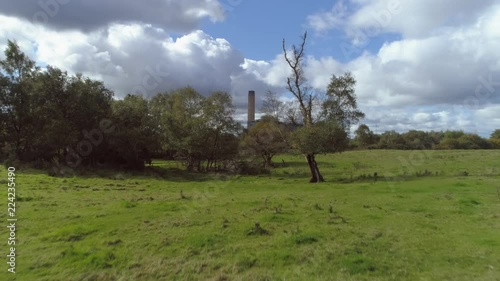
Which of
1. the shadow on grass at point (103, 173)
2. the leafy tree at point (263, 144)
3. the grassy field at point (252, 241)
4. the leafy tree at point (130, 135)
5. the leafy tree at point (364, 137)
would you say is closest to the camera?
the grassy field at point (252, 241)

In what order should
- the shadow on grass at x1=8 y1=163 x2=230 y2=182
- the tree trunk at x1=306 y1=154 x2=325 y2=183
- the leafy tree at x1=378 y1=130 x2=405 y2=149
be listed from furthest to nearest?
the leafy tree at x1=378 y1=130 x2=405 y2=149
the tree trunk at x1=306 y1=154 x2=325 y2=183
the shadow on grass at x1=8 y1=163 x2=230 y2=182

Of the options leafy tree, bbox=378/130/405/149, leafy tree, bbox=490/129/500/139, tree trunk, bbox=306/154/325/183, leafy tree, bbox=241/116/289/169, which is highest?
leafy tree, bbox=490/129/500/139

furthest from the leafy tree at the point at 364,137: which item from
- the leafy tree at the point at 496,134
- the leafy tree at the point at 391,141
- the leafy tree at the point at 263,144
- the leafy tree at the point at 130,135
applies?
the leafy tree at the point at 130,135

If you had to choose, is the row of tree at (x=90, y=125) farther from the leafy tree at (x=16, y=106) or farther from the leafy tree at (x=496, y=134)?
the leafy tree at (x=496, y=134)

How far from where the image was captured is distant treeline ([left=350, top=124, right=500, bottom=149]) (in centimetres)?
10906

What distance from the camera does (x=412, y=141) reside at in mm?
118875

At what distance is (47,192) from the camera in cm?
2103

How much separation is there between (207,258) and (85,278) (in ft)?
9.25

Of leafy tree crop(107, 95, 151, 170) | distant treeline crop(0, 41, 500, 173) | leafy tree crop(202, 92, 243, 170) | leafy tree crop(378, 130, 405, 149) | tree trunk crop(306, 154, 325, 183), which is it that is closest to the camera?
tree trunk crop(306, 154, 325, 183)

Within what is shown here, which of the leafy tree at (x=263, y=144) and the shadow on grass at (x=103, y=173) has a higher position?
the leafy tree at (x=263, y=144)

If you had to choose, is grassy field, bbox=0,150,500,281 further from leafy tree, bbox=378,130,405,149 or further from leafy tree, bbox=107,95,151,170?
leafy tree, bbox=378,130,405,149

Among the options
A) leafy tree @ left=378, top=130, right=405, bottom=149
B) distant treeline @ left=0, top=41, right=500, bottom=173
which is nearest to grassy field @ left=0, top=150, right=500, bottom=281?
distant treeline @ left=0, top=41, right=500, bottom=173

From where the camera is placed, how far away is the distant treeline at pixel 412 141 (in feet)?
358

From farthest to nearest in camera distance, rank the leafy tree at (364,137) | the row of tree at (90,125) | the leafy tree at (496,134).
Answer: the leafy tree at (496,134)
the leafy tree at (364,137)
the row of tree at (90,125)
